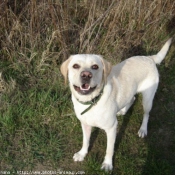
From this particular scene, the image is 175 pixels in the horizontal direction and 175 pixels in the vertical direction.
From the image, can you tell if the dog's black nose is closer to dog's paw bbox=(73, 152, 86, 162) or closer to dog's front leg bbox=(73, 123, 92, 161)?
dog's front leg bbox=(73, 123, 92, 161)

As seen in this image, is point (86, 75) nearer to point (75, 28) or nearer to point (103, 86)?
point (103, 86)

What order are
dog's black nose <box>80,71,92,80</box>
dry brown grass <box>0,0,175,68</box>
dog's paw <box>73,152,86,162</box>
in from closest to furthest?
dog's black nose <box>80,71,92,80</box>
dog's paw <box>73,152,86,162</box>
dry brown grass <box>0,0,175,68</box>

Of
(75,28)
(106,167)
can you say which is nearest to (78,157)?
(106,167)

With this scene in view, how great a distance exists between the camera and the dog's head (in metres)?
2.15

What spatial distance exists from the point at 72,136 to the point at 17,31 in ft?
5.64

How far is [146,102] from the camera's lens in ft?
9.88

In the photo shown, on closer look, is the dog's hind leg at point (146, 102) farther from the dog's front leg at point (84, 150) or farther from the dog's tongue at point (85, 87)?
the dog's tongue at point (85, 87)

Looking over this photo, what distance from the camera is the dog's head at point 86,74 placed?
2.15 m

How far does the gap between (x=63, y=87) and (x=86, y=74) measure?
1.45 m

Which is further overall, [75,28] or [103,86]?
[75,28]

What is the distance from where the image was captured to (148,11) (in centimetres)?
410

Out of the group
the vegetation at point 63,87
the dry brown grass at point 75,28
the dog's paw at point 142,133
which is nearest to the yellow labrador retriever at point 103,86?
the vegetation at point 63,87

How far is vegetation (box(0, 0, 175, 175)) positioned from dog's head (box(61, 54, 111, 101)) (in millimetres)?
985

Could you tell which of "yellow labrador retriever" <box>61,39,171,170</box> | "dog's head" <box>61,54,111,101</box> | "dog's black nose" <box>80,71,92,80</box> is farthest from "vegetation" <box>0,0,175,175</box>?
"dog's black nose" <box>80,71,92,80</box>
